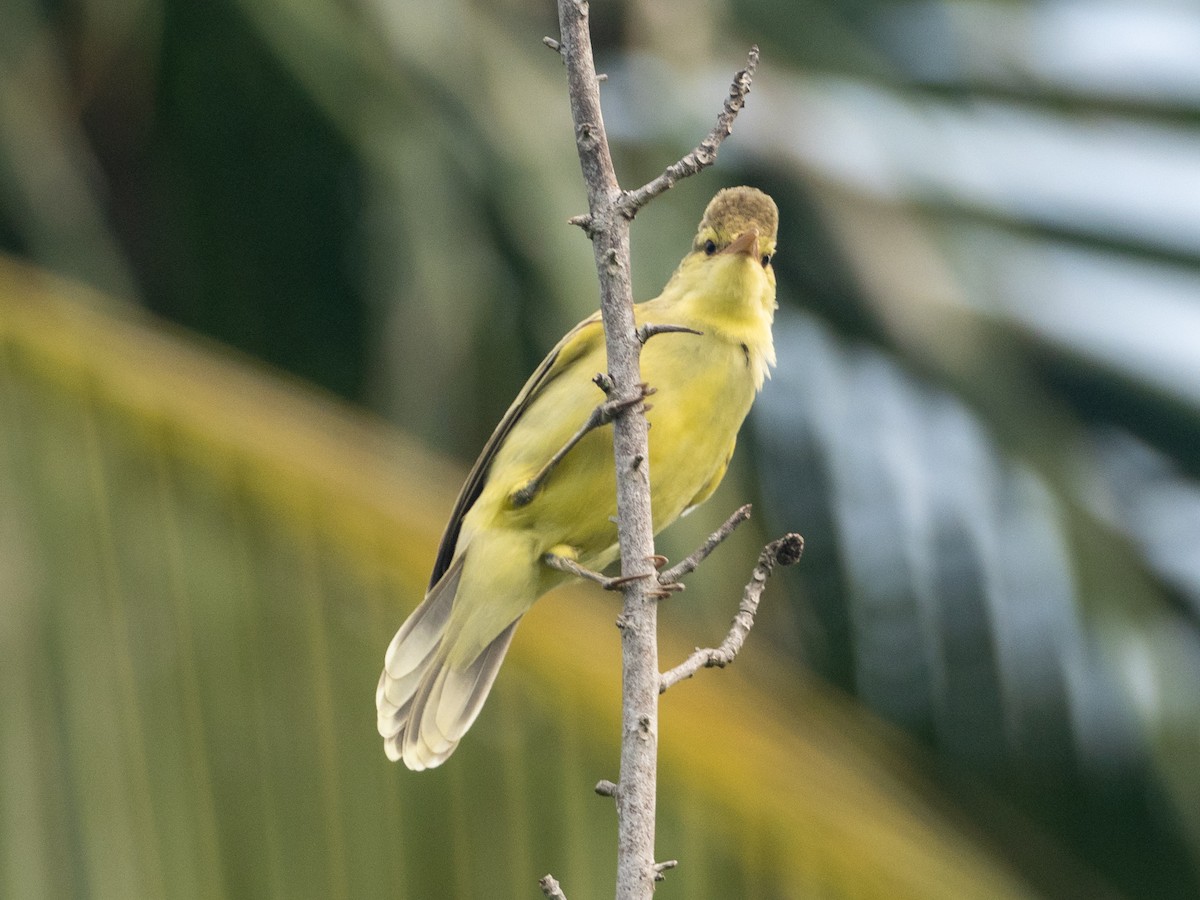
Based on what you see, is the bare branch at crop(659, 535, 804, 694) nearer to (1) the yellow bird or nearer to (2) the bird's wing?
(1) the yellow bird

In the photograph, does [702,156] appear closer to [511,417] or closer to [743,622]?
[743,622]

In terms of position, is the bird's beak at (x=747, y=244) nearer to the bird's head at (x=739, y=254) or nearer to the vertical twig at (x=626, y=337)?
the bird's head at (x=739, y=254)

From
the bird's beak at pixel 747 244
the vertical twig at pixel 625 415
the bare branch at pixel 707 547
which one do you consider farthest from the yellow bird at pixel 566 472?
the vertical twig at pixel 625 415

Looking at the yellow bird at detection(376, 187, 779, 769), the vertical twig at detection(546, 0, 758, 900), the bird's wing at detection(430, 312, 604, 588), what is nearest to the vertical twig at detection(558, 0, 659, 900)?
the vertical twig at detection(546, 0, 758, 900)

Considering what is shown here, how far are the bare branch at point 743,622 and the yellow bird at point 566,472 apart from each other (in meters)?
0.70

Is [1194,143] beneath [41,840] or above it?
above

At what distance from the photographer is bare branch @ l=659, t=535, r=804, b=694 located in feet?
6.68

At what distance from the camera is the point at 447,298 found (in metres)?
4.30

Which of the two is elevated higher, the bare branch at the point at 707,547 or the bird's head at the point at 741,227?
the bird's head at the point at 741,227

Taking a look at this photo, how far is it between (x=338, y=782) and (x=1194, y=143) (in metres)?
2.95

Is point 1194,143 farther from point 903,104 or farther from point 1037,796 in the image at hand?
point 1037,796

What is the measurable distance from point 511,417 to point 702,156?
120 centimetres

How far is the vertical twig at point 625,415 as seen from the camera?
1881mm

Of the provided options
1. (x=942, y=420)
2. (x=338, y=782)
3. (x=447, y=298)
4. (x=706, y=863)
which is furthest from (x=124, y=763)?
(x=942, y=420)
